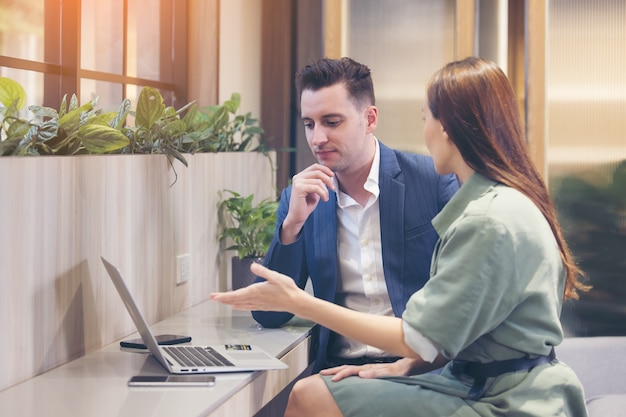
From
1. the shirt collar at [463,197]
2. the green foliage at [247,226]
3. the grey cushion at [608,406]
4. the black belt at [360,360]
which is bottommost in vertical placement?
the grey cushion at [608,406]

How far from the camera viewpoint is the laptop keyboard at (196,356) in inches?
74.1

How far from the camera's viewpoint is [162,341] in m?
2.11

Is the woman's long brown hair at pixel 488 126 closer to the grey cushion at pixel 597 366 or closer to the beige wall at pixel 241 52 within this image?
→ the grey cushion at pixel 597 366

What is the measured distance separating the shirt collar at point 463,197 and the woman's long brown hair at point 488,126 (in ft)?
0.05

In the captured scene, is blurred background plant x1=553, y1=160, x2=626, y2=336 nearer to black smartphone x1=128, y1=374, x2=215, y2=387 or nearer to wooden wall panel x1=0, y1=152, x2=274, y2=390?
wooden wall panel x1=0, y1=152, x2=274, y2=390

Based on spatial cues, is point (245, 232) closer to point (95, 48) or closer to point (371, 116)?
point (371, 116)

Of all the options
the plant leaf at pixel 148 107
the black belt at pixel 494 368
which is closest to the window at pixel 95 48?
the plant leaf at pixel 148 107

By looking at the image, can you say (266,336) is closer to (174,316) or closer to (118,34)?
(174,316)

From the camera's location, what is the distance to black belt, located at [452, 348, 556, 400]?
1664 mm

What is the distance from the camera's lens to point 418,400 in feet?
5.74

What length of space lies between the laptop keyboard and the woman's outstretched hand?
0.18 meters

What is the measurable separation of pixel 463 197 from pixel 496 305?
0.25m

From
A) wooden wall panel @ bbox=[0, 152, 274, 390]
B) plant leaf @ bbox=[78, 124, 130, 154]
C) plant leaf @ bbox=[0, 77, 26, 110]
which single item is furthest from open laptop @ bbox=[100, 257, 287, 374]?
plant leaf @ bbox=[0, 77, 26, 110]

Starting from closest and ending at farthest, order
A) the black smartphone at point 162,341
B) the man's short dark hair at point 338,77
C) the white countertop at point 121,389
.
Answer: the white countertop at point 121,389 < the black smartphone at point 162,341 < the man's short dark hair at point 338,77
